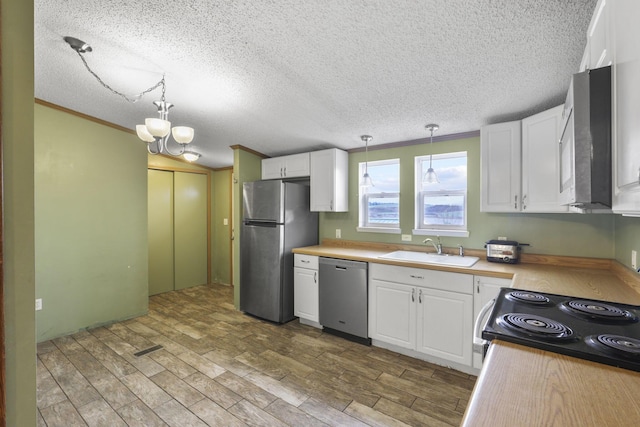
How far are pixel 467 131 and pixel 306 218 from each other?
211 cm

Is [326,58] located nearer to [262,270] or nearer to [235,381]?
[235,381]

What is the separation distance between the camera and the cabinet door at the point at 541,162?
6.81 feet

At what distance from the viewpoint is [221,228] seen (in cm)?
539

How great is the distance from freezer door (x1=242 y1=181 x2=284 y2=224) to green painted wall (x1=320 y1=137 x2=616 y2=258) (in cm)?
77

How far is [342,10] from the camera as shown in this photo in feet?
4.77

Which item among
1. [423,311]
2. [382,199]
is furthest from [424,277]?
[382,199]

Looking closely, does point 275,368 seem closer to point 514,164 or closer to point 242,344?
point 242,344

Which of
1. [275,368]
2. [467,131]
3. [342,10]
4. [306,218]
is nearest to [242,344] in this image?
[275,368]

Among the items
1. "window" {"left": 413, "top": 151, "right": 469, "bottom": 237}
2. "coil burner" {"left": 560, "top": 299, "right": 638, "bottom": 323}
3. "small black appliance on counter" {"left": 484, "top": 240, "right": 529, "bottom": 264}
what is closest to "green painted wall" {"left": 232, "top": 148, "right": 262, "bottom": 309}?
"window" {"left": 413, "top": 151, "right": 469, "bottom": 237}

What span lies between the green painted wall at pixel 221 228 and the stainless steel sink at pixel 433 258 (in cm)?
325

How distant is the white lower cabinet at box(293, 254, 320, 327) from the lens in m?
3.34

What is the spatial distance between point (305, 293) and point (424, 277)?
4.77 ft

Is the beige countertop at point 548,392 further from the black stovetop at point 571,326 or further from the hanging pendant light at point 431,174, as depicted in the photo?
the hanging pendant light at point 431,174

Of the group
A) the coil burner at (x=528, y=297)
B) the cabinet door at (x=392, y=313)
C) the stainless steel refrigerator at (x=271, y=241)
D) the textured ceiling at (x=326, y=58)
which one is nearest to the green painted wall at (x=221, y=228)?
the stainless steel refrigerator at (x=271, y=241)
